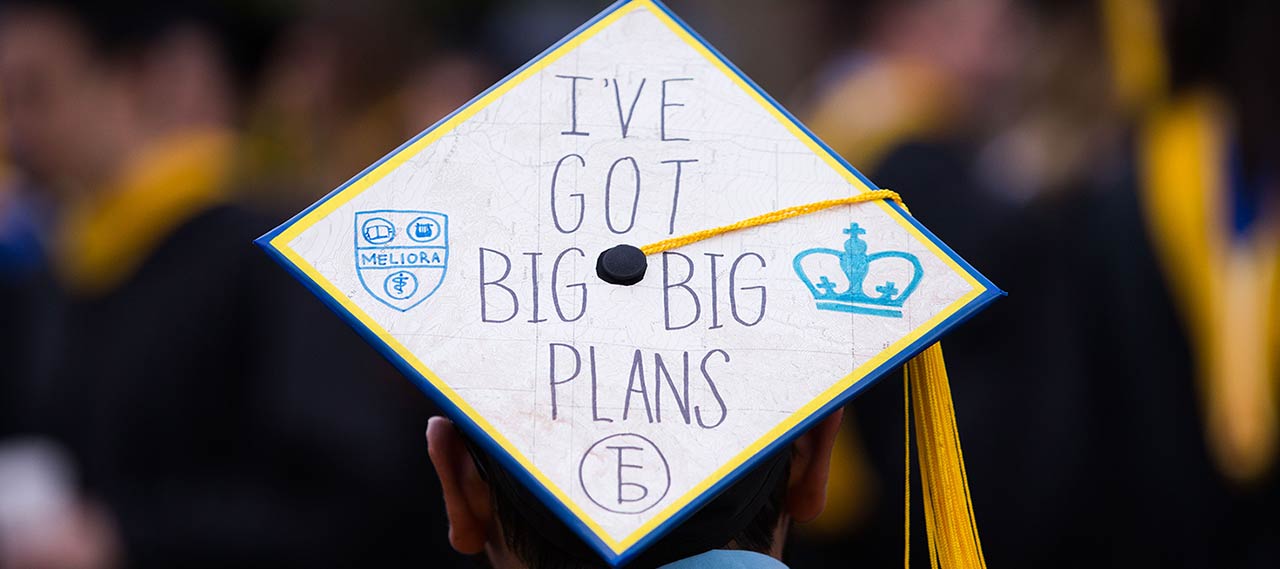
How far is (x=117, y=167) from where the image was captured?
12.9ft

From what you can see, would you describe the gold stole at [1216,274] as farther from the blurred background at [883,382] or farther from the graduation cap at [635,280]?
the graduation cap at [635,280]

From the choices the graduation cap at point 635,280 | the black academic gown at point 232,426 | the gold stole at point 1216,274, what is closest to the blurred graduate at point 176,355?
the black academic gown at point 232,426

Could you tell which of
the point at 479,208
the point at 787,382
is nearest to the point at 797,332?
the point at 787,382

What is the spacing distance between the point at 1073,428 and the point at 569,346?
219 cm

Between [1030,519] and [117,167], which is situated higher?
[117,167]

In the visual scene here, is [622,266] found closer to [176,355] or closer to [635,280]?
[635,280]

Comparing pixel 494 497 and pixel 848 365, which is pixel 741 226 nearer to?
pixel 848 365

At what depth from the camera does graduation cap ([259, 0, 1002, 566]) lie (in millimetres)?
1579

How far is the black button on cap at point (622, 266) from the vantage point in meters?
1.67

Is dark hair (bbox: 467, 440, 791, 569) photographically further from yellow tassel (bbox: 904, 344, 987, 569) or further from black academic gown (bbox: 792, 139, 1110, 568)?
black academic gown (bbox: 792, 139, 1110, 568)

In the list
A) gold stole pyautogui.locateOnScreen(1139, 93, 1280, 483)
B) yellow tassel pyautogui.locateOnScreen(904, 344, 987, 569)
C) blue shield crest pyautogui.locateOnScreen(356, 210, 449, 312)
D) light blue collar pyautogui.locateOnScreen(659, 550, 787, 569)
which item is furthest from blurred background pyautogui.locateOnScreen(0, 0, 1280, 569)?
blue shield crest pyautogui.locateOnScreen(356, 210, 449, 312)

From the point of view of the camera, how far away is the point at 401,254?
5.53ft

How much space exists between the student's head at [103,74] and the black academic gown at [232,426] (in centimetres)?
36

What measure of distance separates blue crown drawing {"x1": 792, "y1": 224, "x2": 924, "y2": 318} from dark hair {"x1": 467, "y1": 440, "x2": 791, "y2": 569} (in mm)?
178
